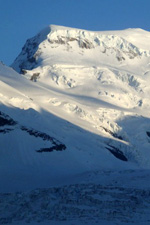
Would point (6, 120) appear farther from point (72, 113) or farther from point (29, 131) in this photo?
point (72, 113)

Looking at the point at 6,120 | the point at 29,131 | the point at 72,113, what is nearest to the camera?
the point at 29,131

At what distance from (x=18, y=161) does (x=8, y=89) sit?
36811 millimetres

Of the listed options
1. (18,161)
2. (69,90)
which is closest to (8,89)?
(18,161)

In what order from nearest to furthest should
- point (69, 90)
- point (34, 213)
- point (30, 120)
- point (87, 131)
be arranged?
point (34, 213) < point (30, 120) < point (87, 131) < point (69, 90)

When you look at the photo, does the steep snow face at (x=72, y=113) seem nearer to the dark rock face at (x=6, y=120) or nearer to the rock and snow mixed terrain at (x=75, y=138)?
the dark rock face at (x=6, y=120)

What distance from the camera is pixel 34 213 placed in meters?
44.9

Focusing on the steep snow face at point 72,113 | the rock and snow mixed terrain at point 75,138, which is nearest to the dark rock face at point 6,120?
the steep snow face at point 72,113

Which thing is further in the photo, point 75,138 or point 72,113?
point 72,113

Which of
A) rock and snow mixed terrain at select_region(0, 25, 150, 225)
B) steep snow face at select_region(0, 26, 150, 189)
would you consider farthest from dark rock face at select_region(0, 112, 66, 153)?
rock and snow mixed terrain at select_region(0, 25, 150, 225)

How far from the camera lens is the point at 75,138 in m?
99.2

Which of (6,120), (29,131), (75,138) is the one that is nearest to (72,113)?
(75,138)

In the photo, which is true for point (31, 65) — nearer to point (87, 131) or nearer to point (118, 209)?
point (87, 131)

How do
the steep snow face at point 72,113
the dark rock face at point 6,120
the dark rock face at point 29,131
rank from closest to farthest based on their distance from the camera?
the steep snow face at point 72,113 → the dark rock face at point 29,131 → the dark rock face at point 6,120

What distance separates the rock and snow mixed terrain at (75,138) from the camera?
4722 cm
